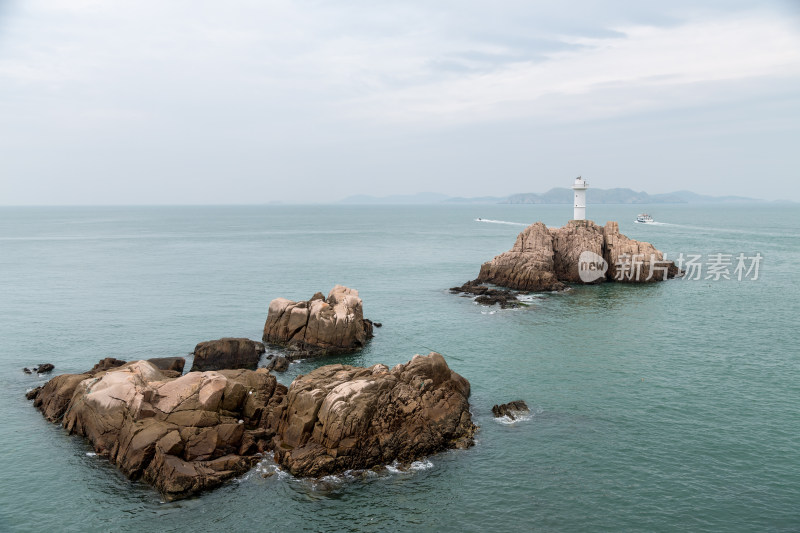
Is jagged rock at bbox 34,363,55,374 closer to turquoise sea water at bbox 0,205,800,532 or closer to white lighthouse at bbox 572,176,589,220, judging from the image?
turquoise sea water at bbox 0,205,800,532

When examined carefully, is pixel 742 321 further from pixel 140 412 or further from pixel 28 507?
pixel 28 507

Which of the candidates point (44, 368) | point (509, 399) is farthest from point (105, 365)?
point (509, 399)

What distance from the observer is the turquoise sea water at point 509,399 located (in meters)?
26.8

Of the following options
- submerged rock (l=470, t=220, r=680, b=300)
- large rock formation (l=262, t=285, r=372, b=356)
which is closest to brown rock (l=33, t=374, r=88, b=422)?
large rock formation (l=262, t=285, r=372, b=356)

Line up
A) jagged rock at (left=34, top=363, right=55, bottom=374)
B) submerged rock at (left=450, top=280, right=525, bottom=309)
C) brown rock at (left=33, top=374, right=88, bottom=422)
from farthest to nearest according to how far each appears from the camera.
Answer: submerged rock at (left=450, top=280, right=525, bottom=309) < jagged rock at (left=34, top=363, right=55, bottom=374) < brown rock at (left=33, top=374, right=88, bottom=422)

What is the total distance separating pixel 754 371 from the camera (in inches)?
1751

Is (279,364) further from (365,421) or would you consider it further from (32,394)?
(32,394)

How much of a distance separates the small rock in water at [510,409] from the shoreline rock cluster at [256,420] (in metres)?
2.81

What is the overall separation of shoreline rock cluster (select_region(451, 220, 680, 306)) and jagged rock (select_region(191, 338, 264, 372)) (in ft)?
125

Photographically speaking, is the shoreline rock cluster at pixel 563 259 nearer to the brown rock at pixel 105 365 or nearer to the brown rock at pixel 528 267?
the brown rock at pixel 528 267

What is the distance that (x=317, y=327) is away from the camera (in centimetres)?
5238

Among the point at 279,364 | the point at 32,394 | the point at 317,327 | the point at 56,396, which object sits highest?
the point at 317,327

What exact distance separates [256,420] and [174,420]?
476 cm

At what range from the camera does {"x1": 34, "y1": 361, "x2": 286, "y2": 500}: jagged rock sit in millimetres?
29859
